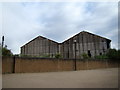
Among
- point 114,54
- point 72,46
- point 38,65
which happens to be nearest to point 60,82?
point 38,65

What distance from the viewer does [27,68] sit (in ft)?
58.0

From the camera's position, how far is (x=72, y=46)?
148ft

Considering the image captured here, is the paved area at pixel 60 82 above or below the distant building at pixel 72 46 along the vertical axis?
below

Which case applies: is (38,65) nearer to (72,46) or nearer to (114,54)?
(114,54)

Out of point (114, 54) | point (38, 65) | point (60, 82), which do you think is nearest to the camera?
point (60, 82)

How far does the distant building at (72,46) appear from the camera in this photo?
42.9m

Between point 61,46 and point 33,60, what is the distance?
28.4 meters

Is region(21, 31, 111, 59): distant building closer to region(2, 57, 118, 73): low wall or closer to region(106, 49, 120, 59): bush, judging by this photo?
region(106, 49, 120, 59): bush

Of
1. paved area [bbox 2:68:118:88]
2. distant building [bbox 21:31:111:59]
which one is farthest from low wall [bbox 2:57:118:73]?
distant building [bbox 21:31:111:59]

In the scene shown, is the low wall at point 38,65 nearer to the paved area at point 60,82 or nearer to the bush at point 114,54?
the paved area at point 60,82

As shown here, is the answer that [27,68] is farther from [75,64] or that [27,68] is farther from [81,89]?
[81,89]

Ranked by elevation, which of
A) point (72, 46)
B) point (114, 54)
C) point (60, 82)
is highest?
point (72, 46)

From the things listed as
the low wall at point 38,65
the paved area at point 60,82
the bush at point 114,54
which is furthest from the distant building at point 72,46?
the paved area at point 60,82

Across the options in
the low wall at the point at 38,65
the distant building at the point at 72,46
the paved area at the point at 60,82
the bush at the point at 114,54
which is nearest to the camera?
the paved area at the point at 60,82
